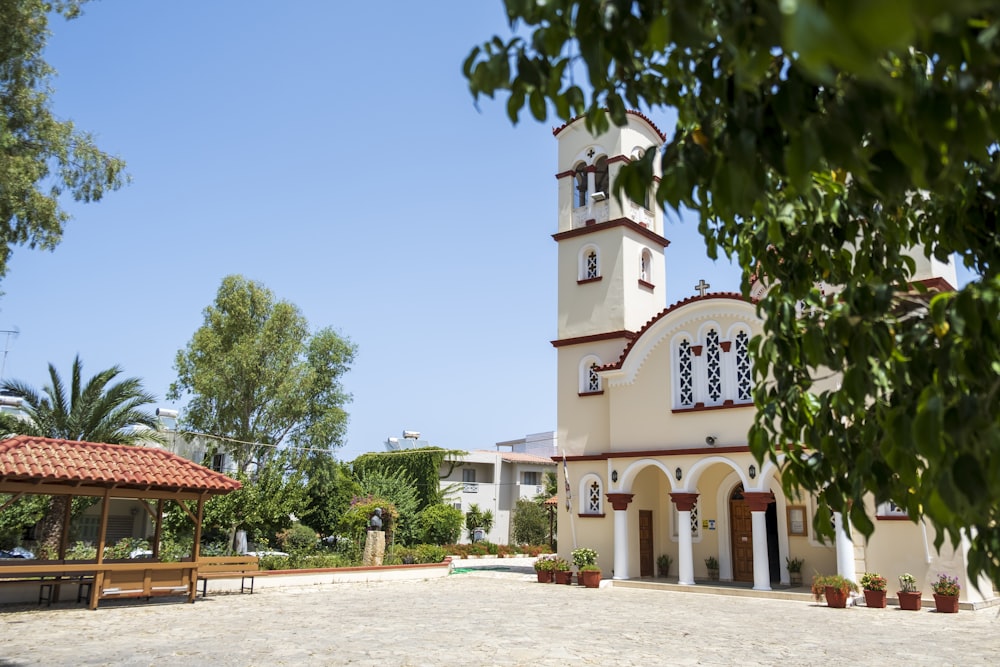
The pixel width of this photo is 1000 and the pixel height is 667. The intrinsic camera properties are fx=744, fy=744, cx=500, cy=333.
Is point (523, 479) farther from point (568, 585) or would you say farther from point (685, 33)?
point (685, 33)

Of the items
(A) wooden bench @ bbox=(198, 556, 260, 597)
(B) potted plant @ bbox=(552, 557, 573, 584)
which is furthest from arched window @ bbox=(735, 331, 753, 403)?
(A) wooden bench @ bbox=(198, 556, 260, 597)

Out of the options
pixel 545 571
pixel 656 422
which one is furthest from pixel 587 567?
pixel 656 422

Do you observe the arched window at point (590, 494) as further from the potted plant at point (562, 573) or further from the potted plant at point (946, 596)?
the potted plant at point (946, 596)

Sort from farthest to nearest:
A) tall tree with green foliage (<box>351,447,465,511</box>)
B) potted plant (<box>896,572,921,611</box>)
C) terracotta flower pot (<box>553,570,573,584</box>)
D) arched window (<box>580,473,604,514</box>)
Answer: tall tree with green foliage (<box>351,447,465,511</box>), arched window (<box>580,473,604,514</box>), terracotta flower pot (<box>553,570,573,584</box>), potted plant (<box>896,572,921,611</box>)

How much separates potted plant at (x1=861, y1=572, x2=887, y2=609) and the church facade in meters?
0.70

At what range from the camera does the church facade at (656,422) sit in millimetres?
18031

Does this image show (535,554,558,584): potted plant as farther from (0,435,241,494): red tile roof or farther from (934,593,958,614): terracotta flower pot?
(934,593,958,614): terracotta flower pot

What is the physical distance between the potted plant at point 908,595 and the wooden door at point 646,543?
23.4 feet

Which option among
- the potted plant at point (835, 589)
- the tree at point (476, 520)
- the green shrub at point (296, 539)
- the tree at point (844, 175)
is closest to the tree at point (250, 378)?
the green shrub at point (296, 539)

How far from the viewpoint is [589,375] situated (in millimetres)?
22516

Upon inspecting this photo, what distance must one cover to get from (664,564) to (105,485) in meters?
14.5

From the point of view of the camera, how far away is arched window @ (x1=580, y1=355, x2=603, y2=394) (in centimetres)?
2228

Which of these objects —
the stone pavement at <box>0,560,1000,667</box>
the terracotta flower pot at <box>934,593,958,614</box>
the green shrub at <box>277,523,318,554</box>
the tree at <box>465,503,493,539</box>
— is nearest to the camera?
the stone pavement at <box>0,560,1000,667</box>

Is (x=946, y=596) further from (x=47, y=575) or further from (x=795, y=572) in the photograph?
(x=47, y=575)
